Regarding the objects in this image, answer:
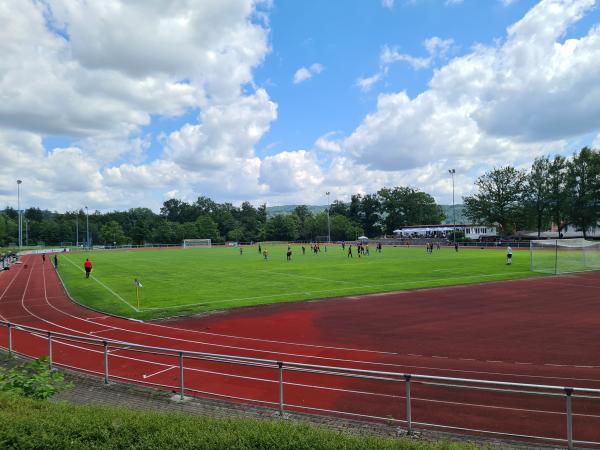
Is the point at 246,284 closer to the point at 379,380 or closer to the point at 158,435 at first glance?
the point at 379,380

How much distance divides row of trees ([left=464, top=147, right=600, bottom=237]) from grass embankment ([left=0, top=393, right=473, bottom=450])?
91860 millimetres

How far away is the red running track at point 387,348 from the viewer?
368 inches

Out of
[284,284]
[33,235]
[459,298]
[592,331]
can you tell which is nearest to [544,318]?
[592,331]

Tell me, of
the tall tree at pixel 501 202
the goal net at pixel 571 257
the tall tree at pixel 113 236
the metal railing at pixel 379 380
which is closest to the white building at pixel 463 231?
the tall tree at pixel 501 202

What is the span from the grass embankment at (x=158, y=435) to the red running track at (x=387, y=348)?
4.21m

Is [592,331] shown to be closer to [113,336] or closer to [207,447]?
[207,447]

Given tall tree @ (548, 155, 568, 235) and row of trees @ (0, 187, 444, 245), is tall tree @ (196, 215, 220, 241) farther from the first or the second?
tall tree @ (548, 155, 568, 235)

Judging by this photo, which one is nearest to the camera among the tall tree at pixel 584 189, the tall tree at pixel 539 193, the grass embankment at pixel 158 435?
the grass embankment at pixel 158 435

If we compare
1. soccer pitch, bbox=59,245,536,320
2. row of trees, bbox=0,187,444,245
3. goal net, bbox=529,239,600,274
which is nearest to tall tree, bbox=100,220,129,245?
row of trees, bbox=0,187,444,245

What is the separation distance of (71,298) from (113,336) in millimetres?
12031

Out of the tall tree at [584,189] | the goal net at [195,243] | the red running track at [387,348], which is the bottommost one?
the red running track at [387,348]

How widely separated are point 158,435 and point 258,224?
14594 centimetres

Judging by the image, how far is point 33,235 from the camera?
484ft

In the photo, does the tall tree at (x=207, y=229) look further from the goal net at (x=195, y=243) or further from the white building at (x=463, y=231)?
the white building at (x=463, y=231)
